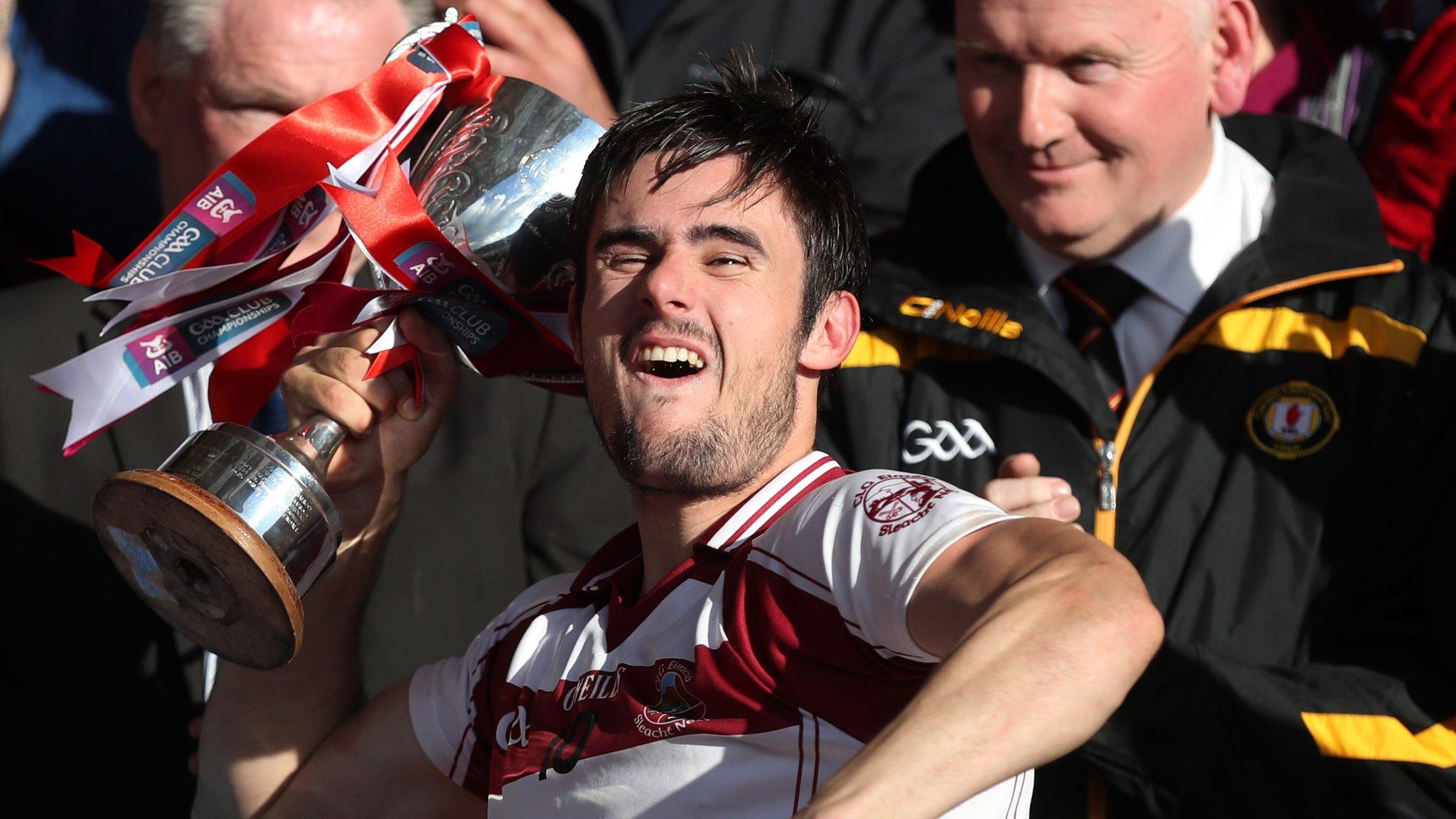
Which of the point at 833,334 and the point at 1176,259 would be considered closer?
the point at 833,334

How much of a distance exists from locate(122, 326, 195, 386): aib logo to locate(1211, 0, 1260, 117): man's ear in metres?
1.83

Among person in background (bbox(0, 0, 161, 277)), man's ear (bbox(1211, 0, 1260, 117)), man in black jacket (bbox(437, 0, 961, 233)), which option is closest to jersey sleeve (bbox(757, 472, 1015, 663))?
man's ear (bbox(1211, 0, 1260, 117))

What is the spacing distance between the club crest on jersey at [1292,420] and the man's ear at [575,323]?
114 centimetres

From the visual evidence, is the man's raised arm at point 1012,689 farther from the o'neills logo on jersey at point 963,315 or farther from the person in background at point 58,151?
the person in background at point 58,151

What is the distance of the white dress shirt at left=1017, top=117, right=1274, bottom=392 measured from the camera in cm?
285

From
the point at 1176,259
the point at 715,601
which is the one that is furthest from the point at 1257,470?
the point at 715,601

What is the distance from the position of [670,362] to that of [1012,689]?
2.42ft

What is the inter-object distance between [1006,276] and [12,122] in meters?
2.28

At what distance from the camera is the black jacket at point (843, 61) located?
3.62 m

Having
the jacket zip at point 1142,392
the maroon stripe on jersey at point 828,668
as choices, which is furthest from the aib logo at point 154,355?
the jacket zip at point 1142,392

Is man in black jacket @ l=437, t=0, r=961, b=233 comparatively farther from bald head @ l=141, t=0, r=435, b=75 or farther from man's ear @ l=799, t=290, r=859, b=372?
man's ear @ l=799, t=290, r=859, b=372

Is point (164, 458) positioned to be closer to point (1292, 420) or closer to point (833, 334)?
point (833, 334)

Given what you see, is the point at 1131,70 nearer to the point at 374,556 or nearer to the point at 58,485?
the point at 374,556

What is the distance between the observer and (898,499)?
1.85 m
